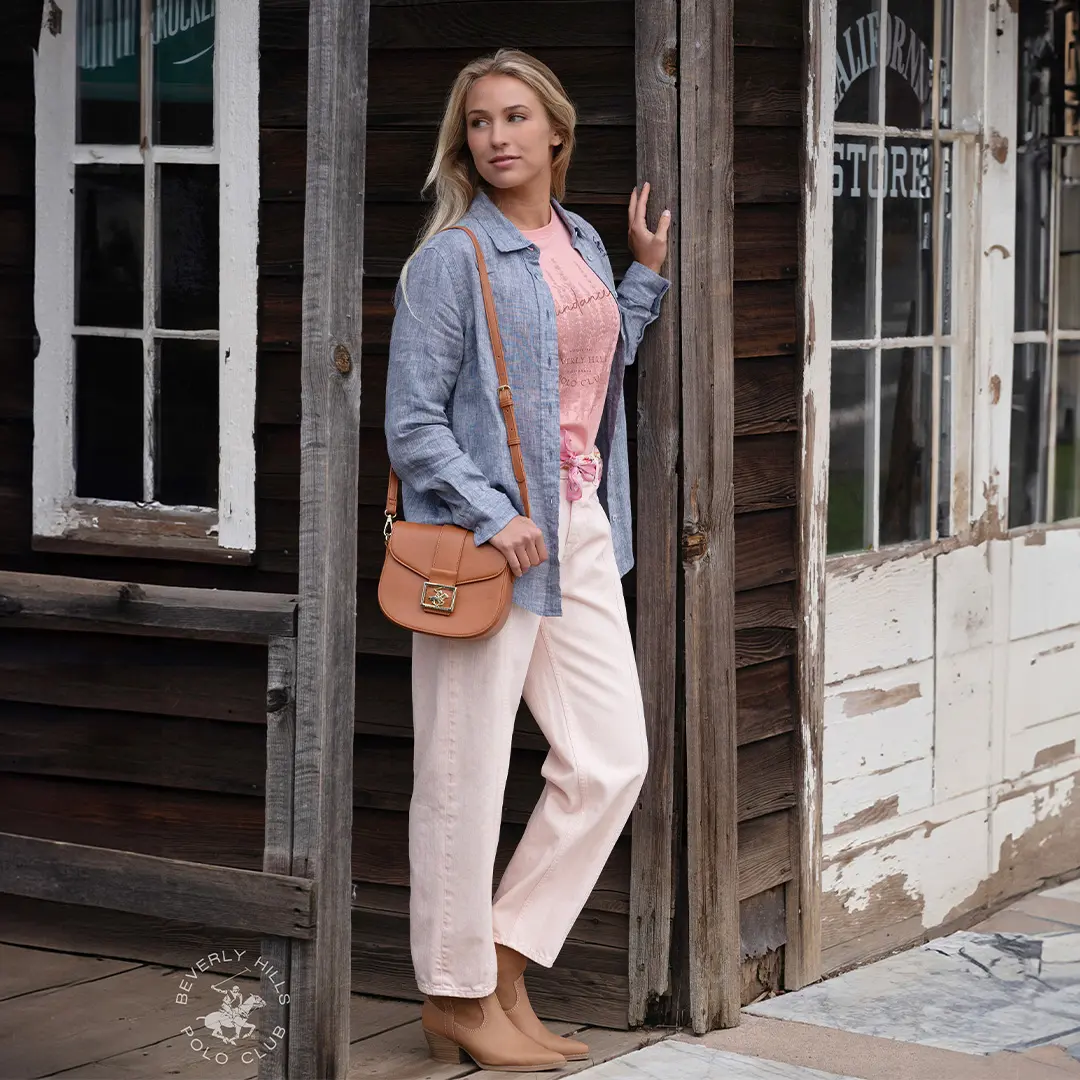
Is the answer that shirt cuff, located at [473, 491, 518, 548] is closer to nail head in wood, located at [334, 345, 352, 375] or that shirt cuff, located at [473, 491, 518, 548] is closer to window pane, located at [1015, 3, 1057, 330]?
nail head in wood, located at [334, 345, 352, 375]

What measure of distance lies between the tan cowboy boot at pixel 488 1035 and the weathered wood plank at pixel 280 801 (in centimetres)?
46

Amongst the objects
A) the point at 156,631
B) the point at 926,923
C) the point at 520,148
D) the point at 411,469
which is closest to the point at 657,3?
the point at 520,148

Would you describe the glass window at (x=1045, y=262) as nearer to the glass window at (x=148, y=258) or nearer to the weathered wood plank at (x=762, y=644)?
the weathered wood plank at (x=762, y=644)

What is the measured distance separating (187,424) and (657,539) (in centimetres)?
124

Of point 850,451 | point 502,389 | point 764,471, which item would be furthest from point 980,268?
point 502,389

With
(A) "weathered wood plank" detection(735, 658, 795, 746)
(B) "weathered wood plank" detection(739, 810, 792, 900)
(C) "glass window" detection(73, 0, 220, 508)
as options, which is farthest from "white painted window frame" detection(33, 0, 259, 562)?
(B) "weathered wood plank" detection(739, 810, 792, 900)

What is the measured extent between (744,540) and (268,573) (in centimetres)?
113

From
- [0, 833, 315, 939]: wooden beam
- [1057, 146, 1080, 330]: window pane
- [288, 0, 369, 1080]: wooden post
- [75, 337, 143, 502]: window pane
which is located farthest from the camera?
[1057, 146, 1080, 330]: window pane

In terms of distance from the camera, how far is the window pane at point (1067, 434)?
5797 millimetres

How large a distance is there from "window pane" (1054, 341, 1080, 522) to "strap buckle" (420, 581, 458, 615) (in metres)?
2.67

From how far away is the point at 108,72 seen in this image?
15.7ft

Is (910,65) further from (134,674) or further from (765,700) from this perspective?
(134,674)

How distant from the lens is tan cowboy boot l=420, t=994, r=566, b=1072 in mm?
3996

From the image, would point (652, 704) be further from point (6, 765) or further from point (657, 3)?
point (6, 765)
